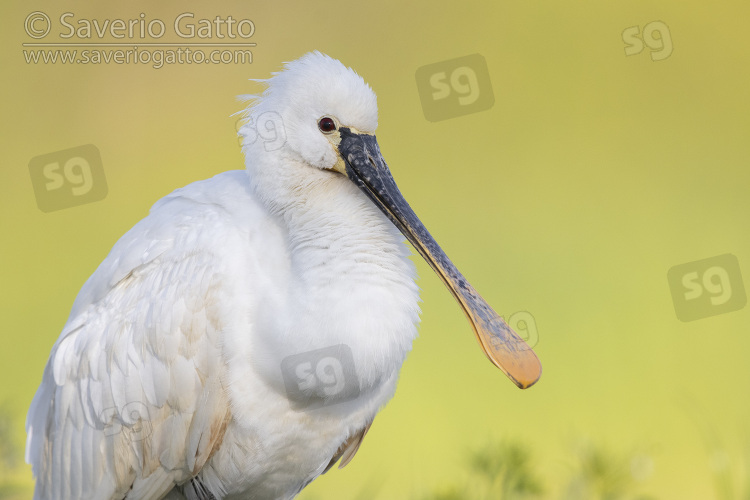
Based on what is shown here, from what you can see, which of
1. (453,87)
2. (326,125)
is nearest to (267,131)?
(326,125)

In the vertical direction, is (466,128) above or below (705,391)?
above

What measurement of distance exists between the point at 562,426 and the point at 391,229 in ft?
9.81

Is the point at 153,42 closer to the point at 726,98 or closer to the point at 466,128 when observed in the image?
the point at 466,128

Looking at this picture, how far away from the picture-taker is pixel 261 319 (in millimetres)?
3037

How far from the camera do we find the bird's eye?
10.4 ft

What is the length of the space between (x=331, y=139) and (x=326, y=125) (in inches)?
2.0

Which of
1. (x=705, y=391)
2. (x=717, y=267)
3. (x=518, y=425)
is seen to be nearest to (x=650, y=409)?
(x=705, y=391)

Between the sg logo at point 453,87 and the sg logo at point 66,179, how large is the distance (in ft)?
5.65

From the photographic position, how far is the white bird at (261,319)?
2982 millimetres

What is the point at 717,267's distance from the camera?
5000mm

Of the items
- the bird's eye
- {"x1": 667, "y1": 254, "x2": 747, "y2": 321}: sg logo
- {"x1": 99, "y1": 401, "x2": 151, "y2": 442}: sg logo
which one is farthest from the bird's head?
{"x1": 667, "y1": 254, "x2": 747, "y2": 321}: sg logo

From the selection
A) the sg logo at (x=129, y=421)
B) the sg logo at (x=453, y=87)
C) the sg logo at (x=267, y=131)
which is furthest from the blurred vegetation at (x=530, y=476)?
the sg logo at (x=453, y=87)

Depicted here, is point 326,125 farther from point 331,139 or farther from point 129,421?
point 129,421

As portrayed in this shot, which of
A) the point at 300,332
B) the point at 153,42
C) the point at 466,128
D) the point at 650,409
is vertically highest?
the point at 153,42
